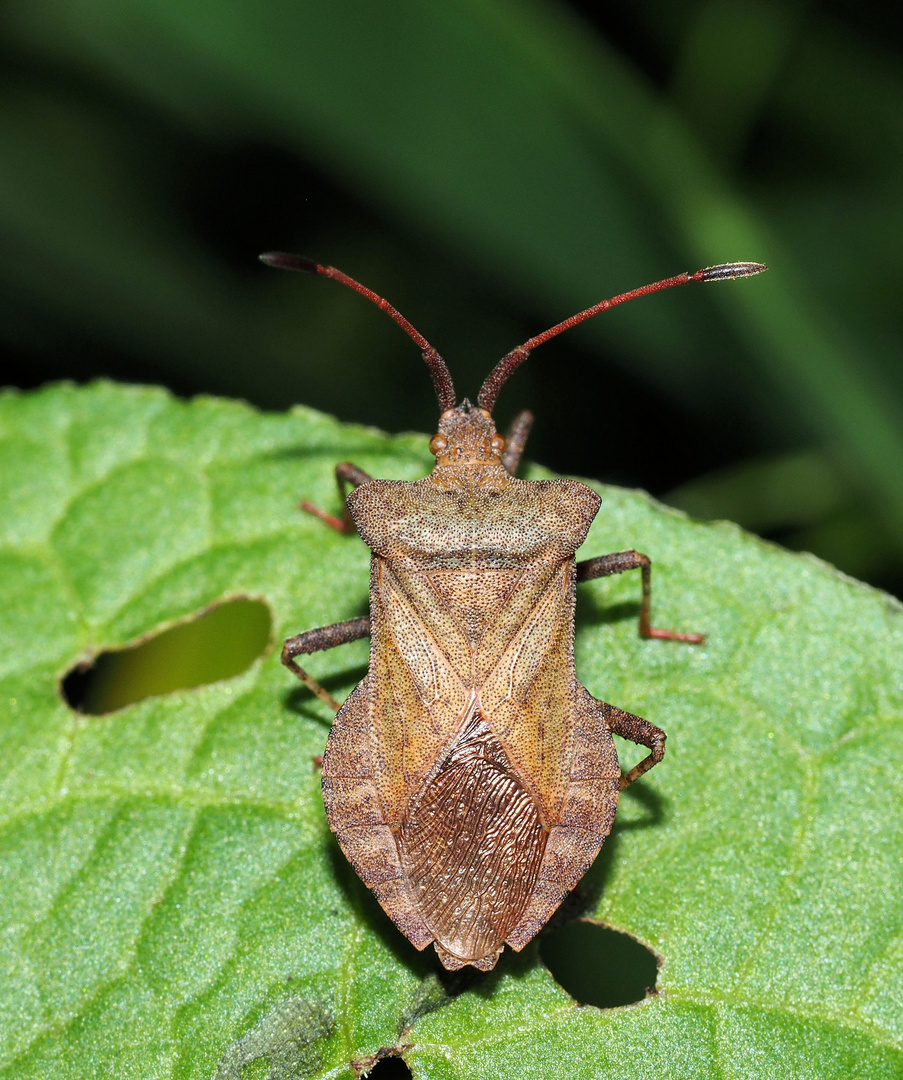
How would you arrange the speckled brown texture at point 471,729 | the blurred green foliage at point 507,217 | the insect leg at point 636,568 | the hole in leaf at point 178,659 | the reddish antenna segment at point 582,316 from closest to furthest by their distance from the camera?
the speckled brown texture at point 471,729, the reddish antenna segment at point 582,316, the insect leg at point 636,568, the hole in leaf at point 178,659, the blurred green foliage at point 507,217

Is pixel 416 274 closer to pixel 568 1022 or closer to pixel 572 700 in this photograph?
pixel 572 700

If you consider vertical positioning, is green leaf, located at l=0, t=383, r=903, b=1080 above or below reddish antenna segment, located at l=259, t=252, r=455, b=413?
Result: below

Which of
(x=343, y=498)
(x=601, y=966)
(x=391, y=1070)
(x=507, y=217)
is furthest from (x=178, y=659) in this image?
(x=507, y=217)

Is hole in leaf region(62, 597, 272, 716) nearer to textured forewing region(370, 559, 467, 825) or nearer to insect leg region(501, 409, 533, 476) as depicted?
textured forewing region(370, 559, 467, 825)

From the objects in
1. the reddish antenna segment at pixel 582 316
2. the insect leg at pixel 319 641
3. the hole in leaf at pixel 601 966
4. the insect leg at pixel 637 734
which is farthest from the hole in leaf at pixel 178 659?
Answer: the hole in leaf at pixel 601 966

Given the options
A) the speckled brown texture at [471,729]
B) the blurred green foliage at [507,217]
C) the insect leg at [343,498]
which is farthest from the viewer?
the blurred green foliage at [507,217]

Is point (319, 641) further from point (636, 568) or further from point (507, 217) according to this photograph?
point (507, 217)

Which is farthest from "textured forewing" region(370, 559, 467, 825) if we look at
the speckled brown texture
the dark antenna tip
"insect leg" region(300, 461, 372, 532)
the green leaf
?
the dark antenna tip

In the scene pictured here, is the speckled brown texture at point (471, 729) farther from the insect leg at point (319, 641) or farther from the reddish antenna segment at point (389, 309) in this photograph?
the reddish antenna segment at point (389, 309)
